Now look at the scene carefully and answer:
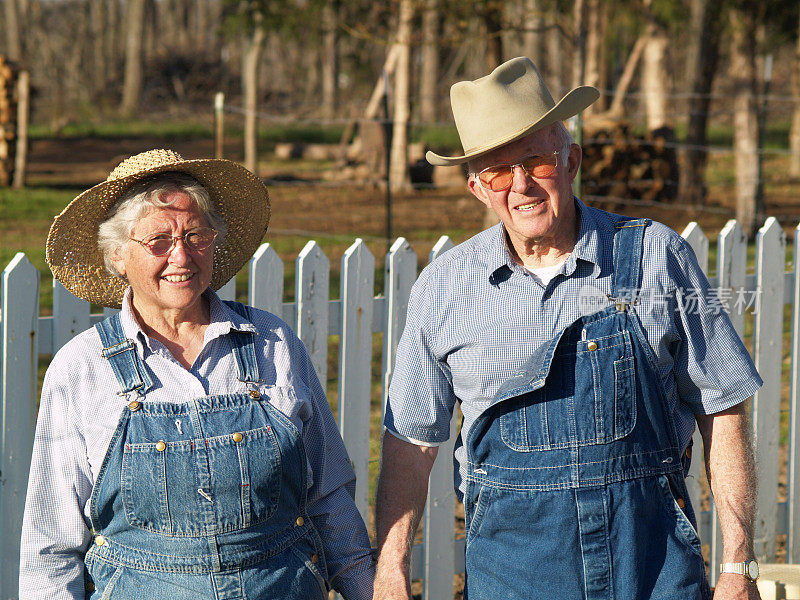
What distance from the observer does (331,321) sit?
3455 millimetres

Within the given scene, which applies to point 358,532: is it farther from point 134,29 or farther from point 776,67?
point 776,67

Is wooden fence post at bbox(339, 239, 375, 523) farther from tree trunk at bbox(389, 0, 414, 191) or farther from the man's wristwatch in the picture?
tree trunk at bbox(389, 0, 414, 191)

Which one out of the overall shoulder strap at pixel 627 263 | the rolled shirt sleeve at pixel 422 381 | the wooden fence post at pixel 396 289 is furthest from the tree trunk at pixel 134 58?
the overall shoulder strap at pixel 627 263

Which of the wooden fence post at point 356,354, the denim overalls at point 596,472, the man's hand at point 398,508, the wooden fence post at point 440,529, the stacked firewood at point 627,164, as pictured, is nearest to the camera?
the denim overalls at point 596,472

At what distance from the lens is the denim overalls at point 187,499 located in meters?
2.13

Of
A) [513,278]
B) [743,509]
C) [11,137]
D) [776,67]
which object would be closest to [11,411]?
[513,278]

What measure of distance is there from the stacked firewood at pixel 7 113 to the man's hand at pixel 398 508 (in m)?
13.0

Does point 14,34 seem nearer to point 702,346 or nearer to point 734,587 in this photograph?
point 702,346

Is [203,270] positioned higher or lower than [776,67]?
lower

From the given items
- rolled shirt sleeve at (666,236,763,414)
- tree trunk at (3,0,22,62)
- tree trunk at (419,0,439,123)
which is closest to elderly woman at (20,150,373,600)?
rolled shirt sleeve at (666,236,763,414)

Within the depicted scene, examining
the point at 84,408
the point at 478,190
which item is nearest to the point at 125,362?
the point at 84,408

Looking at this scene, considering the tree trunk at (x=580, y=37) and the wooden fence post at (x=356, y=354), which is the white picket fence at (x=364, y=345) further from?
the tree trunk at (x=580, y=37)

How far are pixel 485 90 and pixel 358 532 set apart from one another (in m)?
1.13

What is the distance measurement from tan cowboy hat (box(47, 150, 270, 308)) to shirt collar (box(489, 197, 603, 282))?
66 centimetres
